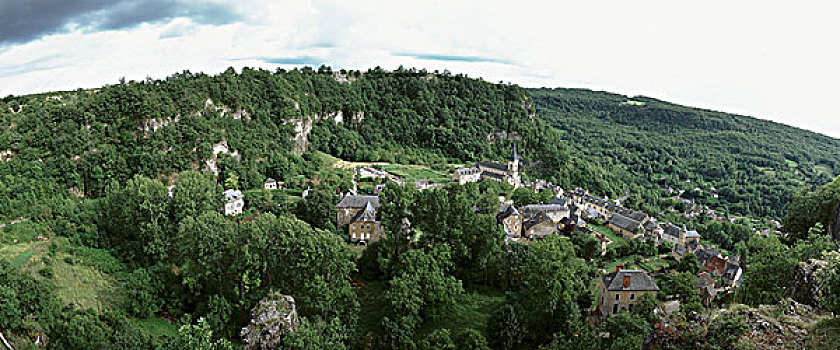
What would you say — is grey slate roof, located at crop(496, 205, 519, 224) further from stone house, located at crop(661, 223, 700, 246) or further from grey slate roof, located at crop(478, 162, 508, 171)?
grey slate roof, located at crop(478, 162, 508, 171)

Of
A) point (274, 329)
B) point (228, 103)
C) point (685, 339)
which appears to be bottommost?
point (274, 329)

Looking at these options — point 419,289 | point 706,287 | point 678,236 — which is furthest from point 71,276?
point 678,236

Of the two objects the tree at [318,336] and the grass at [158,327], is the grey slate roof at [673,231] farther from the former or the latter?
the grass at [158,327]

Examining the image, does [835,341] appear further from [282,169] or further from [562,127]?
[562,127]

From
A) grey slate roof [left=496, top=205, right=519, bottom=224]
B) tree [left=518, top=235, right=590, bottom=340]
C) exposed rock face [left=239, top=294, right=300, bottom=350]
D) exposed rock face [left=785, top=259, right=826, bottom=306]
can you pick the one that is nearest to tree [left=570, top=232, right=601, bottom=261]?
grey slate roof [left=496, top=205, right=519, bottom=224]

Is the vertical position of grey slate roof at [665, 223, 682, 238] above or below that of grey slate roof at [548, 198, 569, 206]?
below

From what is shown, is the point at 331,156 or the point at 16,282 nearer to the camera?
the point at 16,282

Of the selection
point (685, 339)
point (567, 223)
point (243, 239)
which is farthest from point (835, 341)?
point (567, 223)
